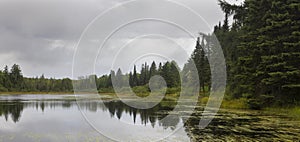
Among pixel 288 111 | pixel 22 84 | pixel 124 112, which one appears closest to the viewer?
pixel 288 111

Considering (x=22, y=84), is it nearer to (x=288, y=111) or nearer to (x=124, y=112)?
(x=124, y=112)

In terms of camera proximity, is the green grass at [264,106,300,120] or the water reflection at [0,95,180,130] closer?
the water reflection at [0,95,180,130]

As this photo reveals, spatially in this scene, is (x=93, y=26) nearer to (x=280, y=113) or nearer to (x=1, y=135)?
(x=1, y=135)

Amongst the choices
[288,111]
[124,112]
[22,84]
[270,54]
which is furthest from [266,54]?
[22,84]

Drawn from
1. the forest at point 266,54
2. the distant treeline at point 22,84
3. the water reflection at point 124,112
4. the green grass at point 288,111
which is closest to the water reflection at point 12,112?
the water reflection at point 124,112

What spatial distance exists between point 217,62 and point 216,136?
27.7 m

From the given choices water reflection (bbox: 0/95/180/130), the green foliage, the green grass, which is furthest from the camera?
the green foliage

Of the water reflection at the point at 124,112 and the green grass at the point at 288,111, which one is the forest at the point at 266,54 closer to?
the green grass at the point at 288,111

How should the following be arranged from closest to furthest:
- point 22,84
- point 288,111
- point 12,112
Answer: point 288,111 < point 12,112 < point 22,84

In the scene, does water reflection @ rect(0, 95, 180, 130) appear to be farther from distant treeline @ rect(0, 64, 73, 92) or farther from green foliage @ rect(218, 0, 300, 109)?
distant treeline @ rect(0, 64, 73, 92)

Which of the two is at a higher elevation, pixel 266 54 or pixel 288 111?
pixel 266 54

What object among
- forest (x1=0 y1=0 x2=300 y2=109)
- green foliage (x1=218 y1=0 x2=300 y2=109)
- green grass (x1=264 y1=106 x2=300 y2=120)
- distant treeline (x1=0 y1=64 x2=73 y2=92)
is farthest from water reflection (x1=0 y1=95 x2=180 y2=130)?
distant treeline (x1=0 y1=64 x2=73 y2=92)

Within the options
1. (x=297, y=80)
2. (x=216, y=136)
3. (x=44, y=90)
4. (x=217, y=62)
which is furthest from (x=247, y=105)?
(x=44, y=90)

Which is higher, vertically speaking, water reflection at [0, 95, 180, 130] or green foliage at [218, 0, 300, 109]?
green foliage at [218, 0, 300, 109]
